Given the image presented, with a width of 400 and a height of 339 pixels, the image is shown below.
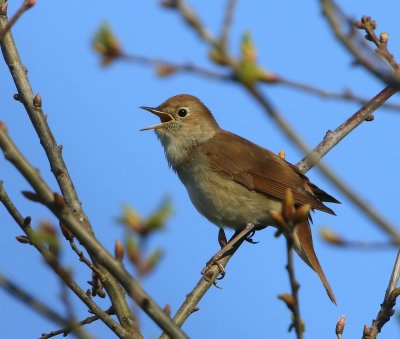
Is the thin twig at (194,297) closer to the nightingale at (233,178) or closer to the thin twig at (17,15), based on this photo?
the nightingale at (233,178)

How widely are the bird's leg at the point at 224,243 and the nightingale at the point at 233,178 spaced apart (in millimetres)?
74

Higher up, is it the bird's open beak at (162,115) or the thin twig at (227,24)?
the bird's open beak at (162,115)

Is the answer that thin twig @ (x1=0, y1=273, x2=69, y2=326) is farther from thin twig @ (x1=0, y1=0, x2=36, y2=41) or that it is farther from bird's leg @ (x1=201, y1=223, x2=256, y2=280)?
bird's leg @ (x1=201, y1=223, x2=256, y2=280)

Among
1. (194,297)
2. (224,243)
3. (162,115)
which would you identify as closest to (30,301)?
(194,297)

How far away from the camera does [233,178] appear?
6734 mm

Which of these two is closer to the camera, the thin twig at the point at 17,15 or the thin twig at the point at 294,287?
the thin twig at the point at 294,287

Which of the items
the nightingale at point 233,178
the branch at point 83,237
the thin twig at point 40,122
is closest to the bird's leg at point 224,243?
the nightingale at point 233,178

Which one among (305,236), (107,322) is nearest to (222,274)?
(305,236)

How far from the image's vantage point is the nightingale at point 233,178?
6.41m

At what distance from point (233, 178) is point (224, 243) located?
2.48 ft

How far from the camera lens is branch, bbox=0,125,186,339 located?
2.41 meters

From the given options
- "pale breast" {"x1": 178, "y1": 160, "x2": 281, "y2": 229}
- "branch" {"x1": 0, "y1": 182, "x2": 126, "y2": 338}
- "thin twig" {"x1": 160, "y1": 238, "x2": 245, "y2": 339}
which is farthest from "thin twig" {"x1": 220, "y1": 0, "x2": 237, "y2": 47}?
"pale breast" {"x1": 178, "y1": 160, "x2": 281, "y2": 229}

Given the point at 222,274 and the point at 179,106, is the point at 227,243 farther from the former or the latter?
the point at 179,106

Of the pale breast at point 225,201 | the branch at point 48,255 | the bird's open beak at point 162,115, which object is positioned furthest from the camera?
the bird's open beak at point 162,115
